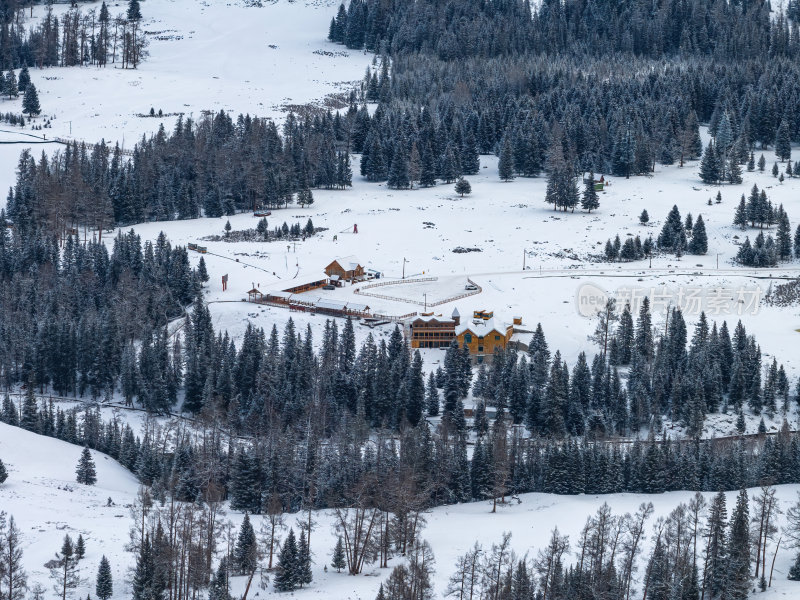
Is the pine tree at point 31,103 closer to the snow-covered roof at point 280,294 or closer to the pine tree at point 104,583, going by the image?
the snow-covered roof at point 280,294

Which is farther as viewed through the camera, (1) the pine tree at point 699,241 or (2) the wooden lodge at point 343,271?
(1) the pine tree at point 699,241

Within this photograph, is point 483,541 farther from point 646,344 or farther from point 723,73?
point 723,73

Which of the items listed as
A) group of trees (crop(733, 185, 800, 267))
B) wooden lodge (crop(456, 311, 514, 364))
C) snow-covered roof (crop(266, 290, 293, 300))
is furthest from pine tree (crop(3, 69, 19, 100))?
wooden lodge (crop(456, 311, 514, 364))

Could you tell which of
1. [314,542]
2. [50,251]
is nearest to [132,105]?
[50,251]

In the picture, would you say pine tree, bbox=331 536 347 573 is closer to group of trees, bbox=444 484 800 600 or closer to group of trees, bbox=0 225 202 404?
group of trees, bbox=444 484 800 600

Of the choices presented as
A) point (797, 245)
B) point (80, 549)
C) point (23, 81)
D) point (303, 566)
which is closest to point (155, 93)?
point (23, 81)

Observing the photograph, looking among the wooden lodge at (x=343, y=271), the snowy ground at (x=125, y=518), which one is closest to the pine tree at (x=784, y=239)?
the wooden lodge at (x=343, y=271)

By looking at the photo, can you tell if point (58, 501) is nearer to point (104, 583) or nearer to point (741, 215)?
point (104, 583)
